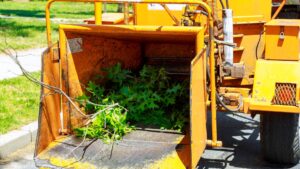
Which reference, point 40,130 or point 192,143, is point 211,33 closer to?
point 192,143

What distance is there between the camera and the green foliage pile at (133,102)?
486cm

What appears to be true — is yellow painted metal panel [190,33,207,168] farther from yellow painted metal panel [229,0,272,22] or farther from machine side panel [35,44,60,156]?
machine side panel [35,44,60,156]

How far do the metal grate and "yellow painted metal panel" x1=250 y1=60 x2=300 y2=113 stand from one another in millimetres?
27

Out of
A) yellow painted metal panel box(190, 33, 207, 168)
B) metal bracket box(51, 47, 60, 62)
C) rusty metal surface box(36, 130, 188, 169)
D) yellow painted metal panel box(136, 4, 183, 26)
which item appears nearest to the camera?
yellow painted metal panel box(190, 33, 207, 168)

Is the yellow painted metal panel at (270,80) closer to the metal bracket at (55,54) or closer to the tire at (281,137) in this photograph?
the tire at (281,137)

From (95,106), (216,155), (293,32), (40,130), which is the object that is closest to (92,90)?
(95,106)

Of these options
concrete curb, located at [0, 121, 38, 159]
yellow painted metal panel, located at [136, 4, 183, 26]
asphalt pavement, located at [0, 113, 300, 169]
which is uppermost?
yellow painted metal panel, located at [136, 4, 183, 26]

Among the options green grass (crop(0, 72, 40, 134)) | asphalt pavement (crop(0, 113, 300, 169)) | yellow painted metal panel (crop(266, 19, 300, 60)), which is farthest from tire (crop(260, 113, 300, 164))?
green grass (crop(0, 72, 40, 134))

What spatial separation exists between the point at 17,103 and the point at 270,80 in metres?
3.52

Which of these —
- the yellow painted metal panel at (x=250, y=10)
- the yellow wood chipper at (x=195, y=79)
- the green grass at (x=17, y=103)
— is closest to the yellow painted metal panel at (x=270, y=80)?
the yellow wood chipper at (x=195, y=79)

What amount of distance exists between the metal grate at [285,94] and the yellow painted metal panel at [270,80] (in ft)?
0.09

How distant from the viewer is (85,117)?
4941 millimetres

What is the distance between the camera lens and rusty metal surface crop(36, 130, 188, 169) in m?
4.38

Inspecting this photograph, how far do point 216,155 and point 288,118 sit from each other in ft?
3.45
